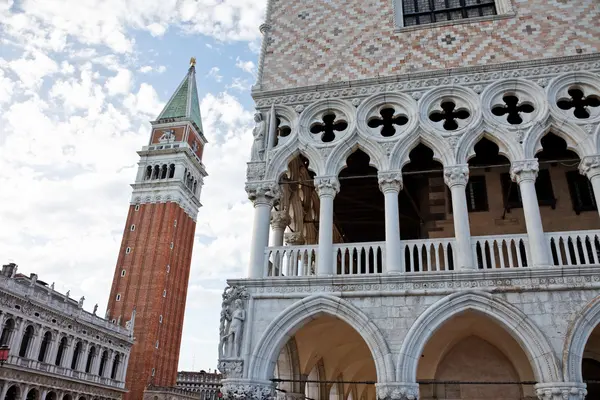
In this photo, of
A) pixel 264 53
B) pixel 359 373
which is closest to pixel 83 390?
pixel 359 373

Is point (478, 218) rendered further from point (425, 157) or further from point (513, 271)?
point (513, 271)

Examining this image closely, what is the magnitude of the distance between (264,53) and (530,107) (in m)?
6.44

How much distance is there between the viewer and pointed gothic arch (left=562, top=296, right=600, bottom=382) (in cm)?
809

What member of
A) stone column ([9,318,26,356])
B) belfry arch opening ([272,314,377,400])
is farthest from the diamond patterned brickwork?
stone column ([9,318,26,356])

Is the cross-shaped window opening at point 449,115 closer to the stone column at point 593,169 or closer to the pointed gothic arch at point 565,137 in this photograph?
the pointed gothic arch at point 565,137

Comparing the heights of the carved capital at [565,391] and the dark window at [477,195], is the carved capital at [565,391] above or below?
below

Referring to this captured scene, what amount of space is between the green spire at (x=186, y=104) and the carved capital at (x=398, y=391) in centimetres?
5929

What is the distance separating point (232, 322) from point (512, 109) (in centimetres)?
748

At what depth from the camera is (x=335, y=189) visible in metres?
10.8

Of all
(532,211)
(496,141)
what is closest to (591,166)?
(532,211)

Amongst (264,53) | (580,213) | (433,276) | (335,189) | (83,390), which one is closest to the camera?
(433,276)

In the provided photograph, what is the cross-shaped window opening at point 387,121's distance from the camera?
11352 mm

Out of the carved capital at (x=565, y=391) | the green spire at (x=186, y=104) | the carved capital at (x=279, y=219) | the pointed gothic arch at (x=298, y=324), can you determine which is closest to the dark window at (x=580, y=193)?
the carved capital at (x=565, y=391)

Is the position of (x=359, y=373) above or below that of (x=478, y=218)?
below
